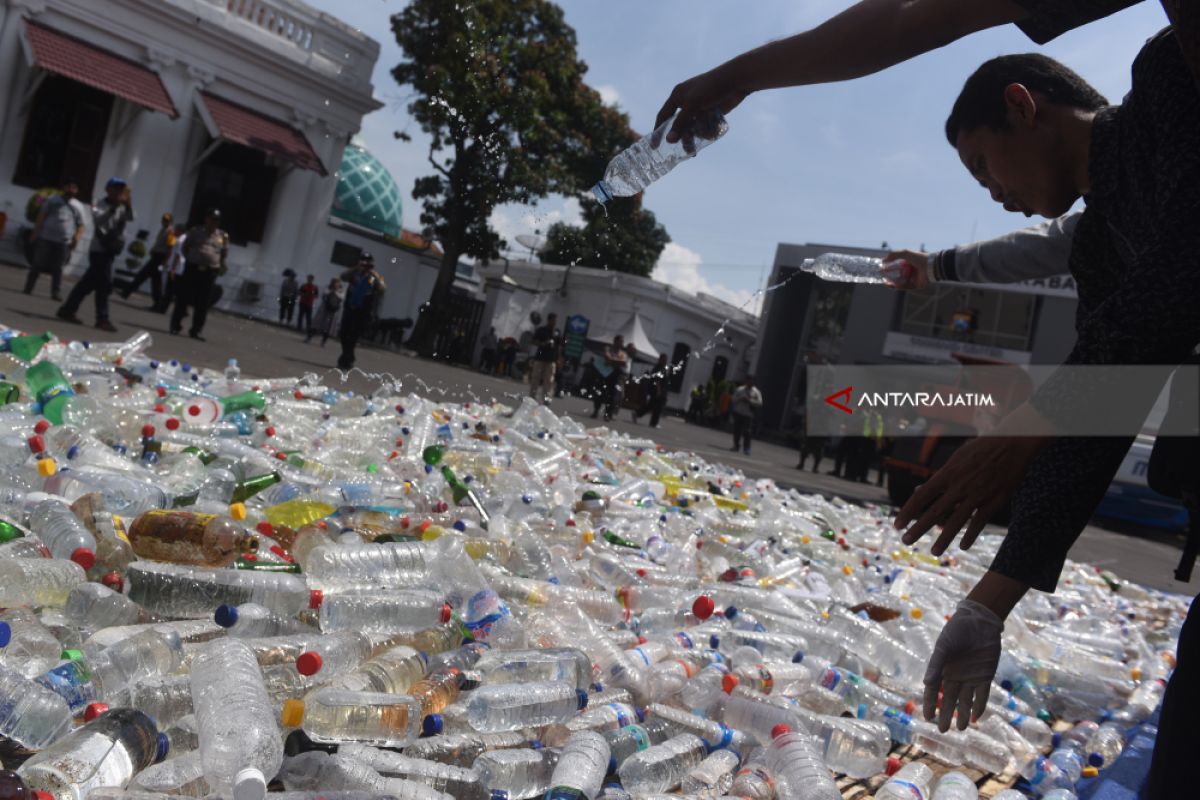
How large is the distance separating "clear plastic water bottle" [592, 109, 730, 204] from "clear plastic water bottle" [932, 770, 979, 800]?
188 centimetres

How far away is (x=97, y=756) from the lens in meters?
1.75

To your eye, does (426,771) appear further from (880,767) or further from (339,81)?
(339,81)

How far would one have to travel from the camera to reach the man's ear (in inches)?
70.8

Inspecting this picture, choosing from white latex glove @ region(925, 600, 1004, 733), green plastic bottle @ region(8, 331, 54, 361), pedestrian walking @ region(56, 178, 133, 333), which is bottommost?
green plastic bottle @ region(8, 331, 54, 361)

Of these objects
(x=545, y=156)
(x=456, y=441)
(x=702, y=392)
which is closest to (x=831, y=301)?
(x=702, y=392)

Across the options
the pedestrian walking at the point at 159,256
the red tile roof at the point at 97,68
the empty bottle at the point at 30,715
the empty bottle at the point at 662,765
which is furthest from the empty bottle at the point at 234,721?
the red tile roof at the point at 97,68

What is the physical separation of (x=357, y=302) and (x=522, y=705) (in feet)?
30.7

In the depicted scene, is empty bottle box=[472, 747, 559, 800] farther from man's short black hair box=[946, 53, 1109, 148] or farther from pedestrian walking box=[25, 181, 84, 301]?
pedestrian walking box=[25, 181, 84, 301]

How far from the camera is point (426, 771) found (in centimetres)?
201

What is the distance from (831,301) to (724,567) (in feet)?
99.0

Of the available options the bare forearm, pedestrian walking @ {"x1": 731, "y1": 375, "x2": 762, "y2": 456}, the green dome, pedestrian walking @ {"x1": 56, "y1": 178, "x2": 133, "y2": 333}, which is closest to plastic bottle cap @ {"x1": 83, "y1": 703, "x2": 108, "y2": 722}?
the bare forearm

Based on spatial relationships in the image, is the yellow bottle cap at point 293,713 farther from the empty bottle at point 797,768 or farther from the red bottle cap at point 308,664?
the empty bottle at point 797,768

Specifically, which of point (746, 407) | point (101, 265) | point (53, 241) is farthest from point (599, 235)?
point (746, 407)

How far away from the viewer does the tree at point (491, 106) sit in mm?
18094
